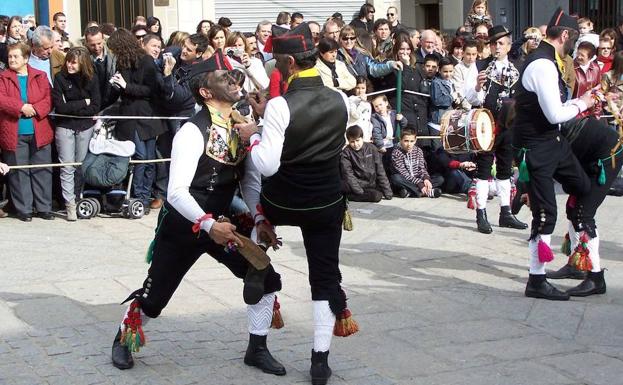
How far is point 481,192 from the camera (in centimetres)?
1078

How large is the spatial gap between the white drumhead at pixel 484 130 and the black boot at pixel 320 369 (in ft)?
16.3

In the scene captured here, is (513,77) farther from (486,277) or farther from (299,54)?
(299,54)

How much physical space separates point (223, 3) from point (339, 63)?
31.6 ft

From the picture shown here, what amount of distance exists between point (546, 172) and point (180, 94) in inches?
191

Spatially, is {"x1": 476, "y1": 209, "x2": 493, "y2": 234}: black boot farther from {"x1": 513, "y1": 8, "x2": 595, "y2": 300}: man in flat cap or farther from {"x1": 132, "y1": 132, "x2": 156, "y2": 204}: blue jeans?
{"x1": 132, "y1": 132, "x2": 156, "y2": 204}: blue jeans

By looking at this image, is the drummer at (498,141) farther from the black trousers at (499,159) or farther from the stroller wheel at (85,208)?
the stroller wheel at (85,208)

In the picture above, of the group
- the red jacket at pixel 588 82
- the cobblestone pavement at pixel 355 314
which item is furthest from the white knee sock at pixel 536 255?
the red jacket at pixel 588 82

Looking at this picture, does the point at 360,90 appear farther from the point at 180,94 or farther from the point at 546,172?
the point at 546,172

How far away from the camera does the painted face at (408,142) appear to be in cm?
1279

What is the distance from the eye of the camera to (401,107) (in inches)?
528

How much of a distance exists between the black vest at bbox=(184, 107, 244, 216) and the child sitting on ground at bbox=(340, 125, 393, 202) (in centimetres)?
622

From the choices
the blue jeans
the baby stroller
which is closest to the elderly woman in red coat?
the baby stroller

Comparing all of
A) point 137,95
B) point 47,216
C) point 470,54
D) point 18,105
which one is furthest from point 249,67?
point 470,54

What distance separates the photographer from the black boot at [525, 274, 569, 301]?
786 cm
